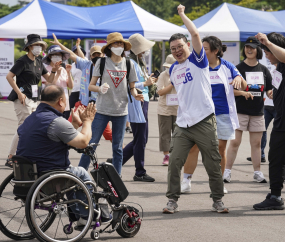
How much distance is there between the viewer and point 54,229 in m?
4.60

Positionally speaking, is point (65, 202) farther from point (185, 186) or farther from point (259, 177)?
point (259, 177)

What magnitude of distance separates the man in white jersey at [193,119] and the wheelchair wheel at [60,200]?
137 cm

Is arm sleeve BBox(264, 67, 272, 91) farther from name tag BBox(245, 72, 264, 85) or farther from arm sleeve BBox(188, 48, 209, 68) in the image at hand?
arm sleeve BBox(188, 48, 209, 68)

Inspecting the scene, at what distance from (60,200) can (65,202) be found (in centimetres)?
15

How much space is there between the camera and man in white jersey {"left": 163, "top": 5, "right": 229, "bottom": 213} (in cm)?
509

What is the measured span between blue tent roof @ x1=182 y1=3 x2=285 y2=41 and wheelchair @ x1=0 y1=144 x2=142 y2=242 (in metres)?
12.5

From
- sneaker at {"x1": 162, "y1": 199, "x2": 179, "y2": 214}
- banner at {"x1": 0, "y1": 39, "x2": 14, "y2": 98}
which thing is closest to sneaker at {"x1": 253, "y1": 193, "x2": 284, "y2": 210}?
sneaker at {"x1": 162, "y1": 199, "x2": 179, "y2": 214}

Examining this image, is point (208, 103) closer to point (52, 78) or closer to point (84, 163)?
point (84, 163)

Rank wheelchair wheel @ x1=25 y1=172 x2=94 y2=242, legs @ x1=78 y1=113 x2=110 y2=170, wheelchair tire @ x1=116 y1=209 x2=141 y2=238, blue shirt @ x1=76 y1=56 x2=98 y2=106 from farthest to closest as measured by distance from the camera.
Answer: blue shirt @ x1=76 y1=56 x2=98 y2=106
legs @ x1=78 y1=113 x2=110 y2=170
wheelchair tire @ x1=116 y1=209 x2=141 y2=238
wheelchair wheel @ x1=25 y1=172 x2=94 y2=242

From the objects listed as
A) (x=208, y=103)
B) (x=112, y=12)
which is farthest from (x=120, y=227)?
(x=112, y=12)

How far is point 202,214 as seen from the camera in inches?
210

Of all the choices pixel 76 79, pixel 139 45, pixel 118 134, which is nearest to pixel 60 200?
pixel 118 134

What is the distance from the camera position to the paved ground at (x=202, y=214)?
14.9ft

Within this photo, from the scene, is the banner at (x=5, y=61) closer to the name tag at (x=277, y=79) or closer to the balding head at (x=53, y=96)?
the name tag at (x=277, y=79)
